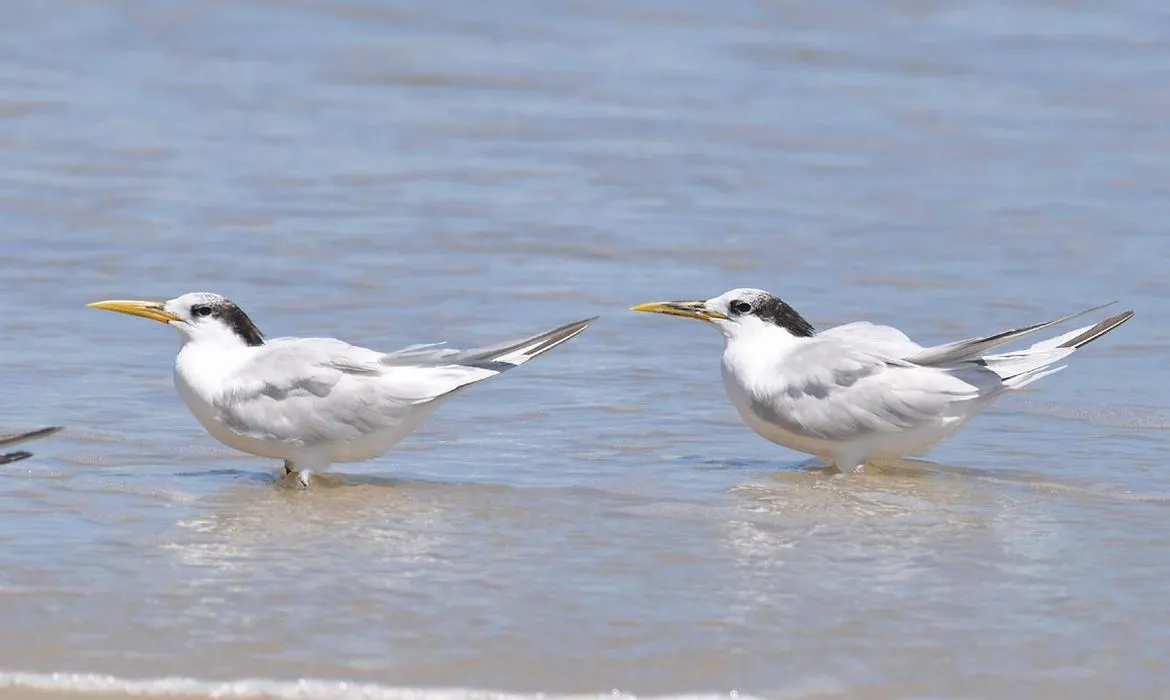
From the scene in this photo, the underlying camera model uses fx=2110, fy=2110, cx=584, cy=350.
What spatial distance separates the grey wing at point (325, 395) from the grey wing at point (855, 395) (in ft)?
3.53

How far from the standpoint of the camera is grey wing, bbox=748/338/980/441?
23.6 ft

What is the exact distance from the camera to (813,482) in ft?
23.6

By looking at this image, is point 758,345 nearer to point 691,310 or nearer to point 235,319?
point 691,310

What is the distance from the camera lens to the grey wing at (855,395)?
23.6ft

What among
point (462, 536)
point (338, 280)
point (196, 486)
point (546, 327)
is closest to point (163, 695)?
point (462, 536)

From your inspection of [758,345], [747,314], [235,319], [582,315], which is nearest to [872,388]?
[758,345]

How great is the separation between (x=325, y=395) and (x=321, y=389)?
0.08 feet

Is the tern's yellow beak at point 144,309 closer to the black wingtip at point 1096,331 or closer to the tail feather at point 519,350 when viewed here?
the tail feather at point 519,350

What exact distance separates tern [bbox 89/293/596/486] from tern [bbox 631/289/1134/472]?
2.72ft

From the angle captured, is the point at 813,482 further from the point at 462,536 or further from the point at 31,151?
the point at 31,151

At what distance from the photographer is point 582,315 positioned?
9500 millimetres

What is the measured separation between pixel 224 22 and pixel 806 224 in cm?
654

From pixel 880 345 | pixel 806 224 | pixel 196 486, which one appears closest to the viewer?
pixel 196 486

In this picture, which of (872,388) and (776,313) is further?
(776,313)
